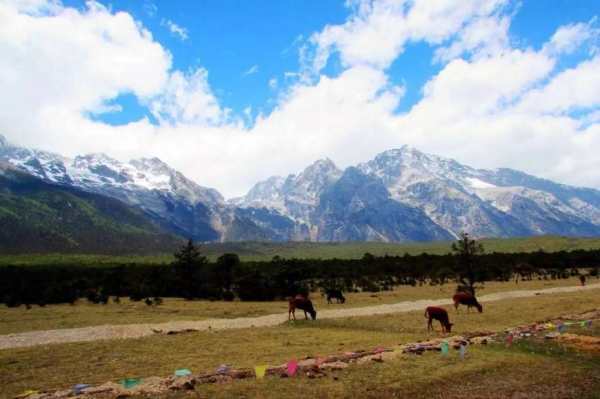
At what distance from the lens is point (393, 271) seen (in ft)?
352

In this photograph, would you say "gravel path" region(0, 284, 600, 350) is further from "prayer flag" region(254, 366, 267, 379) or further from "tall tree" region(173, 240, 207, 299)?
"tall tree" region(173, 240, 207, 299)

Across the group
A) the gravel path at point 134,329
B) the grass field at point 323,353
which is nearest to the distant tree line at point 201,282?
the gravel path at point 134,329

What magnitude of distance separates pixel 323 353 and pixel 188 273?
5437cm

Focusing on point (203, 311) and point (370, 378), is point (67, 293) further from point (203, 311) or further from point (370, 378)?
point (370, 378)

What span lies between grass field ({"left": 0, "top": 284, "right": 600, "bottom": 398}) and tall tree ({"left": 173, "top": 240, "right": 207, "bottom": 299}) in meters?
40.3

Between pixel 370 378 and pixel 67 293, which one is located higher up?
pixel 67 293

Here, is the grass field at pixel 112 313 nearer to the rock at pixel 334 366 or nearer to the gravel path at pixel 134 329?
the gravel path at pixel 134 329

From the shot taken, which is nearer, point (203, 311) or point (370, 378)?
point (370, 378)

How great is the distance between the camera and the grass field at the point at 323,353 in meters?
16.9

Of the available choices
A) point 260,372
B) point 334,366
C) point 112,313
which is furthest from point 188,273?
point 260,372

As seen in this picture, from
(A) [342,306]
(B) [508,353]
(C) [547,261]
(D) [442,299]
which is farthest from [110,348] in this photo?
(C) [547,261]

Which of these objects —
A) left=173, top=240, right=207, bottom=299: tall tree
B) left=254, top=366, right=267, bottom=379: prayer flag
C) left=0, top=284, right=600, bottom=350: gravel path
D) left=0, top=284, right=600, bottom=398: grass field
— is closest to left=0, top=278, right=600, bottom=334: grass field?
left=0, top=284, right=600, bottom=350: gravel path

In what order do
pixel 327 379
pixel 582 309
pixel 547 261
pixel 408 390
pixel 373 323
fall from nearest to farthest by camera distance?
1. pixel 408 390
2. pixel 327 379
3. pixel 373 323
4. pixel 582 309
5. pixel 547 261

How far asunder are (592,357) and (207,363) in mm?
16577
